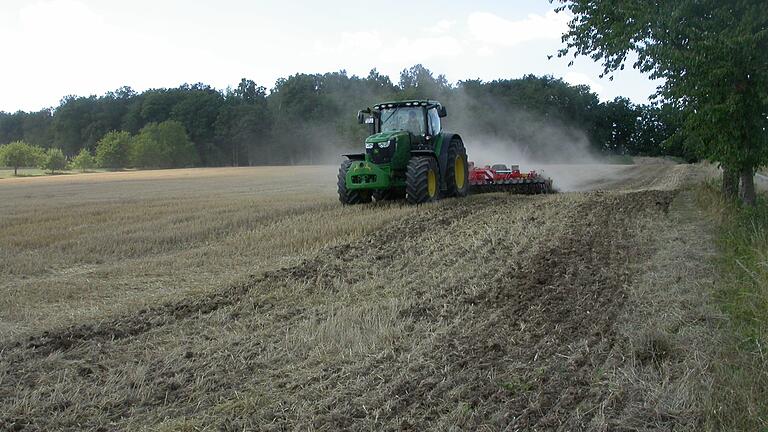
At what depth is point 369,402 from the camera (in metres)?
3.97

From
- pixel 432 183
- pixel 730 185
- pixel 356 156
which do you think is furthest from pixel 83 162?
pixel 730 185

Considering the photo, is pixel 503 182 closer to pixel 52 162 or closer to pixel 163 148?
pixel 52 162

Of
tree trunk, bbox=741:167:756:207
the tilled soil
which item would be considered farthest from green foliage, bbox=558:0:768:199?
the tilled soil

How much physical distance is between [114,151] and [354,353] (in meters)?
72.4

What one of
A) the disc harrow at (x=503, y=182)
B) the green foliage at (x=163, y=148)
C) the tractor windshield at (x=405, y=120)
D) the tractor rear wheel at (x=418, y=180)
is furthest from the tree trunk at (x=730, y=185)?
the green foliage at (x=163, y=148)

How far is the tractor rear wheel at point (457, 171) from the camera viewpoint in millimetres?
15156

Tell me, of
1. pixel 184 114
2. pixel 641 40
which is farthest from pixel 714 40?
pixel 184 114

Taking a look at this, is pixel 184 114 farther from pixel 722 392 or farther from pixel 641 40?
pixel 722 392

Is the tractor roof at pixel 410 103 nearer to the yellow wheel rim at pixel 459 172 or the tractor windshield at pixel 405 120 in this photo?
the tractor windshield at pixel 405 120

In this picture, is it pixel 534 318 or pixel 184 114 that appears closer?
pixel 534 318

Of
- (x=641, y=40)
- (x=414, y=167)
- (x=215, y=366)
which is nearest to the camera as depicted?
(x=215, y=366)

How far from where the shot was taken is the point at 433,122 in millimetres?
14891

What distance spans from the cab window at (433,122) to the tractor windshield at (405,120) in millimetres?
174

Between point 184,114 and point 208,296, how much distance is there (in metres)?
85.4
